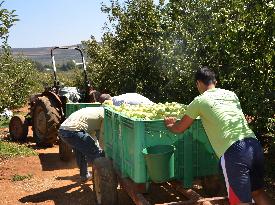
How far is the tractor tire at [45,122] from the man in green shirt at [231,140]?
711cm

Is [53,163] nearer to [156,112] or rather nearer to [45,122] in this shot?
[45,122]

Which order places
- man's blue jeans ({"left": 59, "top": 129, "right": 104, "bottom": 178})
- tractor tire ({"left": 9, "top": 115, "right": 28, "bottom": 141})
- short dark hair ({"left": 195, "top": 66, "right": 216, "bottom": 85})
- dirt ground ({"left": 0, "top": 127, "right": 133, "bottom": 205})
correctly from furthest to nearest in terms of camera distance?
tractor tire ({"left": 9, "top": 115, "right": 28, "bottom": 141}) < dirt ground ({"left": 0, "top": 127, "right": 133, "bottom": 205}) < man's blue jeans ({"left": 59, "top": 129, "right": 104, "bottom": 178}) < short dark hair ({"left": 195, "top": 66, "right": 216, "bottom": 85})

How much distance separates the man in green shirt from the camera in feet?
13.6

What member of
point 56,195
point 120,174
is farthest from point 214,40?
point 56,195

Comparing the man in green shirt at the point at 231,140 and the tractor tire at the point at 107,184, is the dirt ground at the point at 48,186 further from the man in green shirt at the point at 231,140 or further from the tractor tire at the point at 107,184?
the man in green shirt at the point at 231,140

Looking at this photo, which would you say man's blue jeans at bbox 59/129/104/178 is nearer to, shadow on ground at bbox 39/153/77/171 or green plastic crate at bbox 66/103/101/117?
green plastic crate at bbox 66/103/101/117

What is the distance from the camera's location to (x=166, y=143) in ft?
17.3

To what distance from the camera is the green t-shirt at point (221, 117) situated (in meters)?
4.28

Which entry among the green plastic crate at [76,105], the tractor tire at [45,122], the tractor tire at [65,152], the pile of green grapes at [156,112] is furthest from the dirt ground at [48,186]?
the pile of green grapes at [156,112]

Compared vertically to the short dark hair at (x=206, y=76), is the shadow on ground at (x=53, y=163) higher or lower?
lower

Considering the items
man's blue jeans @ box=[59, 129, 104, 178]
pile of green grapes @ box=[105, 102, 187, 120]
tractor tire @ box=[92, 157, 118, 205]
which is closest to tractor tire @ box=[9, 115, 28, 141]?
man's blue jeans @ box=[59, 129, 104, 178]

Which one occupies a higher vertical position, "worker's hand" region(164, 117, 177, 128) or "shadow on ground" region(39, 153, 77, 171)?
"worker's hand" region(164, 117, 177, 128)

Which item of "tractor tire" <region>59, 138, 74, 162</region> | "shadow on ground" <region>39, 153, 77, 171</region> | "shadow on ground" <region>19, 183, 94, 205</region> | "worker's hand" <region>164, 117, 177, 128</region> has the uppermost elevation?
"worker's hand" <region>164, 117, 177, 128</region>

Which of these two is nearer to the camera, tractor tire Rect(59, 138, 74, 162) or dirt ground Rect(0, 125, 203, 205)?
dirt ground Rect(0, 125, 203, 205)
